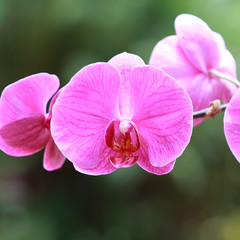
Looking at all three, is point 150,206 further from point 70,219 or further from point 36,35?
point 36,35

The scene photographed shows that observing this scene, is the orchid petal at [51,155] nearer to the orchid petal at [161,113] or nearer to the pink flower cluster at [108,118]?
the pink flower cluster at [108,118]

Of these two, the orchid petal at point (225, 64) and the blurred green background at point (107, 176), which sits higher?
the orchid petal at point (225, 64)

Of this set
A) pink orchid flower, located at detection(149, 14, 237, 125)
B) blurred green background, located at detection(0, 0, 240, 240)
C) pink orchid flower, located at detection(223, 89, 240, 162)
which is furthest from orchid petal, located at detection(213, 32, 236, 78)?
blurred green background, located at detection(0, 0, 240, 240)

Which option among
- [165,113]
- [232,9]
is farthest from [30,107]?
[232,9]

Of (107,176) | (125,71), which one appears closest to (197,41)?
(125,71)

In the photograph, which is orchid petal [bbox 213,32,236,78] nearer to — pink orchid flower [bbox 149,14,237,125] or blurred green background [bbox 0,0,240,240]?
pink orchid flower [bbox 149,14,237,125]

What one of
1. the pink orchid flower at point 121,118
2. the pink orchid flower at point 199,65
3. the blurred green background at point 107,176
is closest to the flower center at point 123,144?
the pink orchid flower at point 121,118
